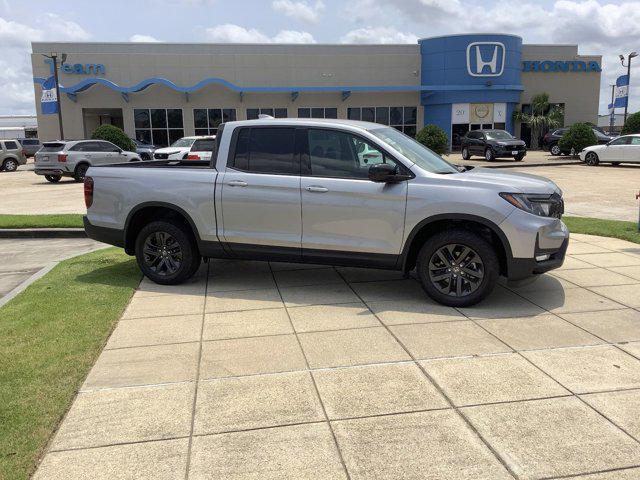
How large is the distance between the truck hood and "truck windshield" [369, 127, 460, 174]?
0.29 metres

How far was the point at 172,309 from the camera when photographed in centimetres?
575

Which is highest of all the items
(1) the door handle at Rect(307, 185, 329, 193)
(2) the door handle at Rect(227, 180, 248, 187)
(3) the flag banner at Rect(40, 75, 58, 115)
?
(3) the flag banner at Rect(40, 75, 58, 115)

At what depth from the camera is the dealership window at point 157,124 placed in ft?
125

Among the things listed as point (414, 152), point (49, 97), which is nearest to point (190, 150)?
point (414, 152)

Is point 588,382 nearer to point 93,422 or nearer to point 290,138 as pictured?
point 93,422

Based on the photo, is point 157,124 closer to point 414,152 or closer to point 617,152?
point 617,152

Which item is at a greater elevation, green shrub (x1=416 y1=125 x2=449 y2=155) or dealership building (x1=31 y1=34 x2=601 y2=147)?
dealership building (x1=31 y1=34 x2=601 y2=147)

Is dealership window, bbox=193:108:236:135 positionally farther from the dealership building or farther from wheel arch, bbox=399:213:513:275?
wheel arch, bbox=399:213:513:275

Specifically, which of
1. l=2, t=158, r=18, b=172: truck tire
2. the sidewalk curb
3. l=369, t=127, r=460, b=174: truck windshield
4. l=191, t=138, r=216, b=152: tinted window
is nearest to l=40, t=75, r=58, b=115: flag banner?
l=2, t=158, r=18, b=172: truck tire

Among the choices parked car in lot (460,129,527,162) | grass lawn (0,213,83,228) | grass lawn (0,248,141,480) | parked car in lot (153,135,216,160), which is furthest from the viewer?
parked car in lot (460,129,527,162)

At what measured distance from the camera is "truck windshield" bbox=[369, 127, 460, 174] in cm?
577

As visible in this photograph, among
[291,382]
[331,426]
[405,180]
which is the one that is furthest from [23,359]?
[405,180]

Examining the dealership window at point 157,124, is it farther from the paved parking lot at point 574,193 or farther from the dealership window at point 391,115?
the paved parking lot at point 574,193

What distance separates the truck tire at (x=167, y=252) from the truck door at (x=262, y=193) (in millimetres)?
Answer: 556
